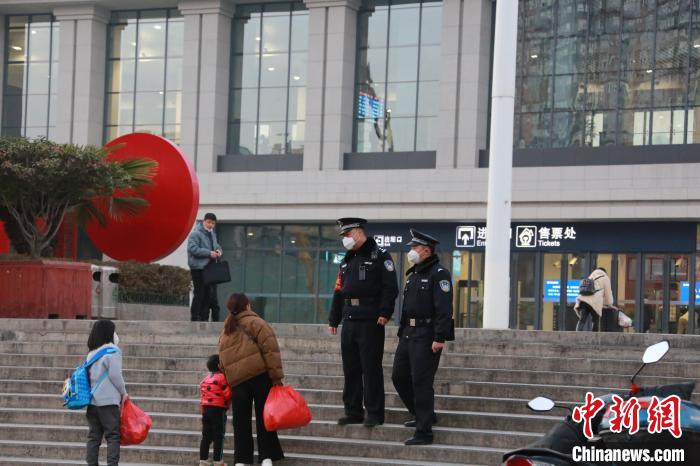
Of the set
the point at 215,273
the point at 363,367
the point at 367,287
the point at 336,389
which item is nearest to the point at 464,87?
the point at 215,273

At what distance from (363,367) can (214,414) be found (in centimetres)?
156

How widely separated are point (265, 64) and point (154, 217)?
615 inches

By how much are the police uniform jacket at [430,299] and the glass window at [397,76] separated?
81.2 feet

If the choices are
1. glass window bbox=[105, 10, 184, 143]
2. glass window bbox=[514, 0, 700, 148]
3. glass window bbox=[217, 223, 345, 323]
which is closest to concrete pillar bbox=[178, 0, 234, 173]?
glass window bbox=[105, 10, 184, 143]

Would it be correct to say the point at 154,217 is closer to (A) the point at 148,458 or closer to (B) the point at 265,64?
(A) the point at 148,458

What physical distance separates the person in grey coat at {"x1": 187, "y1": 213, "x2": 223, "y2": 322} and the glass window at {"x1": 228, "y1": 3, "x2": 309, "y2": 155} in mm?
19710

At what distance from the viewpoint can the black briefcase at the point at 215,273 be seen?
18500mm

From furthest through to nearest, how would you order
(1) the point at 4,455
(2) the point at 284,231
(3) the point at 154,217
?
(2) the point at 284,231
(3) the point at 154,217
(1) the point at 4,455

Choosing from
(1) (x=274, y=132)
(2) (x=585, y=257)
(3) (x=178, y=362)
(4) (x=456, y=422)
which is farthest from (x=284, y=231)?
(4) (x=456, y=422)

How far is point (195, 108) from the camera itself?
39.1m

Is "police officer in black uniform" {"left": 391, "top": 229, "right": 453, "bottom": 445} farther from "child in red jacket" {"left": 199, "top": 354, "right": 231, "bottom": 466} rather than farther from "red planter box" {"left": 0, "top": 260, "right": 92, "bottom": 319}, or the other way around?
"red planter box" {"left": 0, "top": 260, "right": 92, "bottom": 319}

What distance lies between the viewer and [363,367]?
12.3 meters

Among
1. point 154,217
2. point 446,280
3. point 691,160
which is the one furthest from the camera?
point 691,160

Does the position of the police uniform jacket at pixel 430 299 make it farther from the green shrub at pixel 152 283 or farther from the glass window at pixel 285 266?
the glass window at pixel 285 266
